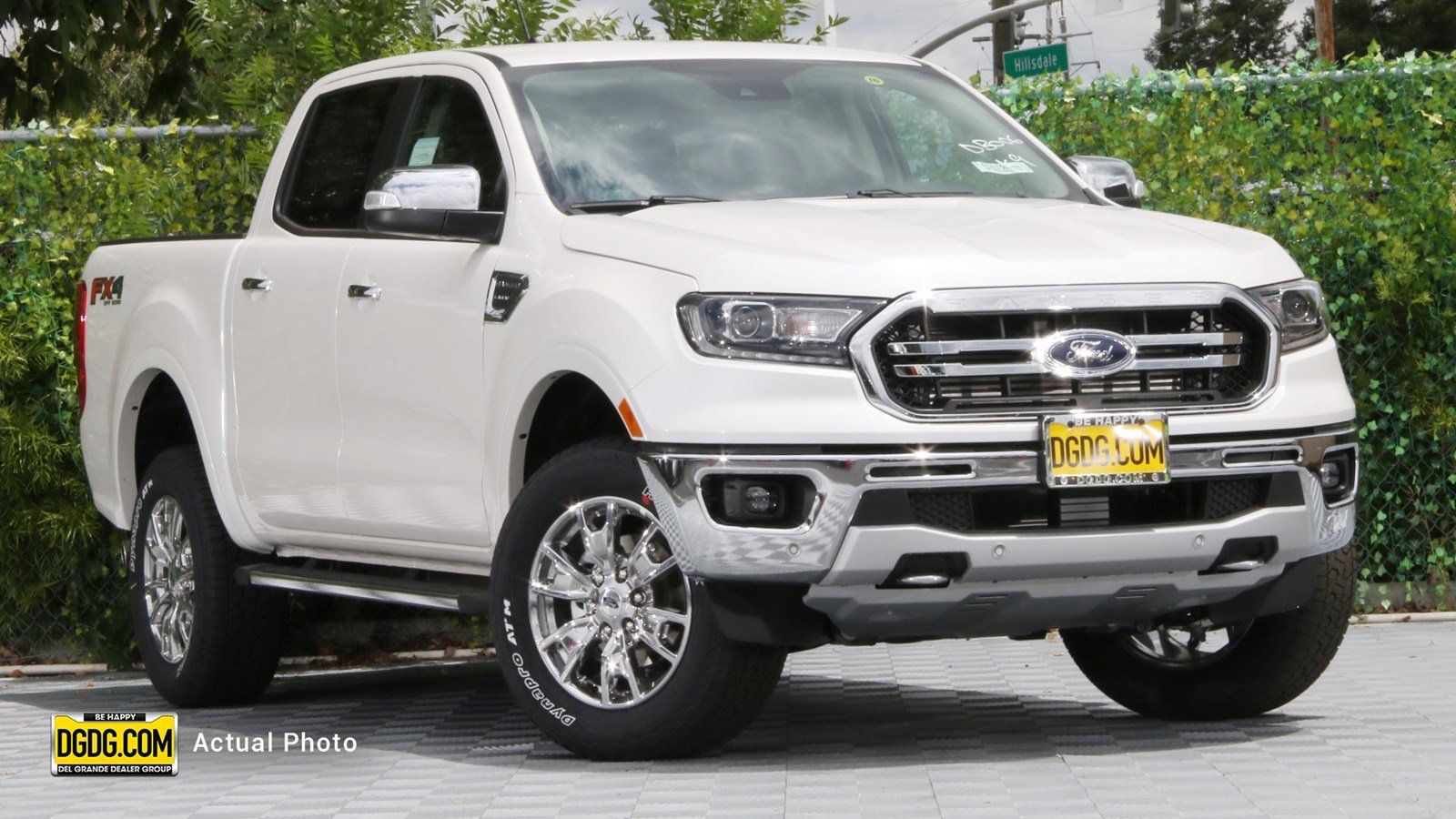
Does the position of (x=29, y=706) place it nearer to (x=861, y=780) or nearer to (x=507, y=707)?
(x=507, y=707)

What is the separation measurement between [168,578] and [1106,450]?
4.10 m

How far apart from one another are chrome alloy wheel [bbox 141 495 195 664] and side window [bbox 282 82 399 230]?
1271mm

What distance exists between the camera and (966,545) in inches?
215

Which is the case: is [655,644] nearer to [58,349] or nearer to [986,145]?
[986,145]

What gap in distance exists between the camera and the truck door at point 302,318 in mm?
7227

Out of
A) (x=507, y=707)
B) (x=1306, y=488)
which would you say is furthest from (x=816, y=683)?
(x=1306, y=488)

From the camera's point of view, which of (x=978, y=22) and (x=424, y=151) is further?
(x=978, y=22)

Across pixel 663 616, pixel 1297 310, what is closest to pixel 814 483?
pixel 663 616

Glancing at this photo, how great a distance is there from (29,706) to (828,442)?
4.41m

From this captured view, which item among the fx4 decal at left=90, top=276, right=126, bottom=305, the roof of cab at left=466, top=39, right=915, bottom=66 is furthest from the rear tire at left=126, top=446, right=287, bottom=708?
the roof of cab at left=466, top=39, right=915, bottom=66

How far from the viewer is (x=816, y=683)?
8.38 metres

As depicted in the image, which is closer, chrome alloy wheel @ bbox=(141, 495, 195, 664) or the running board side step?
the running board side step

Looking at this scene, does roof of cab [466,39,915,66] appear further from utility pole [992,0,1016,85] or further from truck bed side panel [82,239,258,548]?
utility pole [992,0,1016,85]

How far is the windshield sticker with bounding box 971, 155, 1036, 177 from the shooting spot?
710cm
